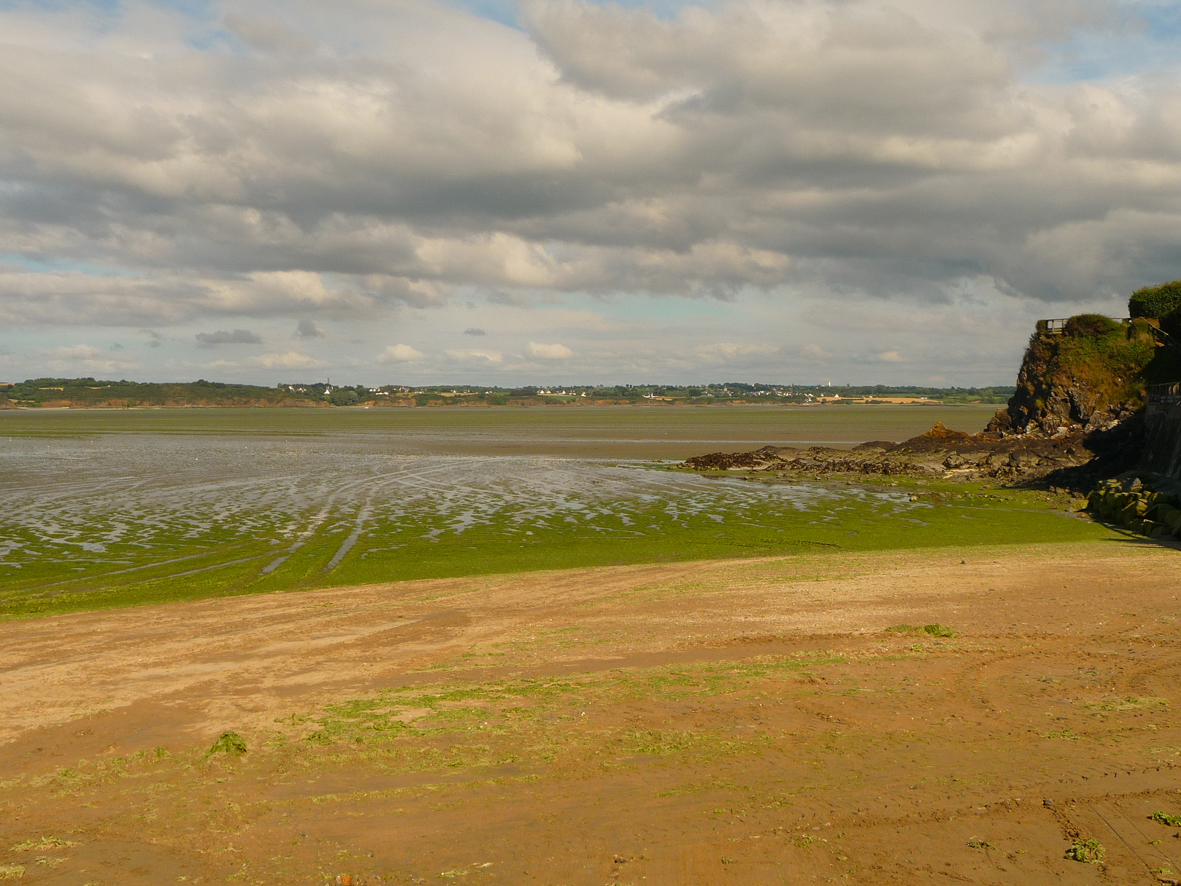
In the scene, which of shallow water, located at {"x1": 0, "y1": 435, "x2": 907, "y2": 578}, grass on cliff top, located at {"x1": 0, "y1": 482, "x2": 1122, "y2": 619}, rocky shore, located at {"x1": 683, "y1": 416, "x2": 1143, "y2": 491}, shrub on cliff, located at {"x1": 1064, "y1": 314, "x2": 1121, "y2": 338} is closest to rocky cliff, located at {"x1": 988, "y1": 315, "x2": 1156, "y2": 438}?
shrub on cliff, located at {"x1": 1064, "y1": 314, "x2": 1121, "y2": 338}

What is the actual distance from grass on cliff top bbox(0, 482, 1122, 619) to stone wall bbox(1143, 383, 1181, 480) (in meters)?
5.12

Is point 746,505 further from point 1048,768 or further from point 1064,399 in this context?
point 1064,399

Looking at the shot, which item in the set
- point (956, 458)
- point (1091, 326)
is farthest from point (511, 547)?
point (1091, 326)

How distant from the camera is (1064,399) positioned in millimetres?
61469

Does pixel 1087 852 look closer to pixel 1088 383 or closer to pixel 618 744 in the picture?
pixel 618 744

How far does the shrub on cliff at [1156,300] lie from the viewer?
204 ft

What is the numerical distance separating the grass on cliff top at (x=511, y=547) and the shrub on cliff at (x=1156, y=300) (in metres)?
35.5

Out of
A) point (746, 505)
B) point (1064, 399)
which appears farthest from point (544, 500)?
point (1064, 399)

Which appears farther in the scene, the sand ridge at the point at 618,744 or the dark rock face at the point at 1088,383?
the dark rock face at the point at 1088,383

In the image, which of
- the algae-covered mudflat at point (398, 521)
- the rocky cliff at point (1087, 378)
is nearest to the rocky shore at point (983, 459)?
the rocky cliff at point (1087, 378)

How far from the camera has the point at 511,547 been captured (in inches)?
1027

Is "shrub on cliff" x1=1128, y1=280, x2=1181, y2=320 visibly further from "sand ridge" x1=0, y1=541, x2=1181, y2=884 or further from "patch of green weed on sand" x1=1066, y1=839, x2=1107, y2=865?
"patch of green weed on sand" x1=1066, y1=839, x2=1107, y2=865

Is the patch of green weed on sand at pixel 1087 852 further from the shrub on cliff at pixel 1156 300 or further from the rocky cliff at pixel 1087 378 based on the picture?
the shrub on cliff at pixel 1156 300

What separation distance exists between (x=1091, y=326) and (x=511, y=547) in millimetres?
56131
